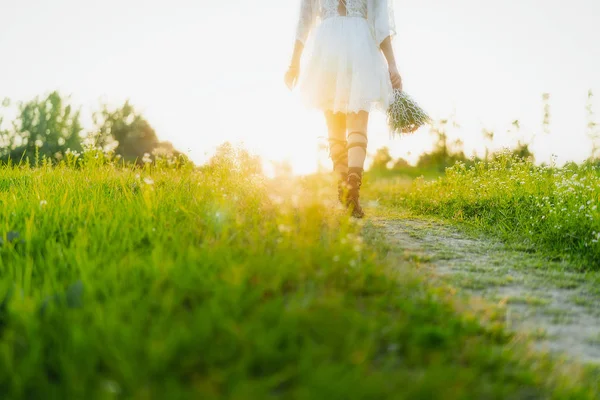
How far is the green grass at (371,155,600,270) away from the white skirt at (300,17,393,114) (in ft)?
5.64

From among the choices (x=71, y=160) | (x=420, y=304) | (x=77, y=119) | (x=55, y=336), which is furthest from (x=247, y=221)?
(x=77, y=119)

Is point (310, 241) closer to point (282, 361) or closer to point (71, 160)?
point (282, 361)

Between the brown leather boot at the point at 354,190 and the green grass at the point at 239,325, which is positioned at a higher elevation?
the brown leather boot at the point at 354,190

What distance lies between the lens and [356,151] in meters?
4.81

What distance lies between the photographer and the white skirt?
4.84 metres

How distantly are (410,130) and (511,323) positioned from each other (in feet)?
9.76

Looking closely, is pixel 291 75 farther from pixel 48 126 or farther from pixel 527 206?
pixel 48 126

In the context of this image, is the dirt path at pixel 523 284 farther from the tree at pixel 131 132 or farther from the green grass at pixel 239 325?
the tree at pixel 131 132

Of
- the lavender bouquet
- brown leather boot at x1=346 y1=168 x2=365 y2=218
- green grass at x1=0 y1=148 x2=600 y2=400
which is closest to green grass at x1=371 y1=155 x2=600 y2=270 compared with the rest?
the lavender bouquet

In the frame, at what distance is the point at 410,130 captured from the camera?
5125 mm

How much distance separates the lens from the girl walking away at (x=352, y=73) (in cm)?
482

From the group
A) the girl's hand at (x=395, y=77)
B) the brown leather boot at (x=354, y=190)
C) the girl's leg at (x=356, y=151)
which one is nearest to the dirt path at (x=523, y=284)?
the brown leather boot at (x=354, y=190)

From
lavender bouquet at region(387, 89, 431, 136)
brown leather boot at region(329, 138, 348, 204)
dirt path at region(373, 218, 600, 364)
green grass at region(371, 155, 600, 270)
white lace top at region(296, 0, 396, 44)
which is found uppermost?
white lace top at region(296, 0, 396, 44)

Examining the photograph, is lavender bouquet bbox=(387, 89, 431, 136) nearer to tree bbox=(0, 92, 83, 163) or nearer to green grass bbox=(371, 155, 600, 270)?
green grass bbox=(371, 155, 600, 270)
